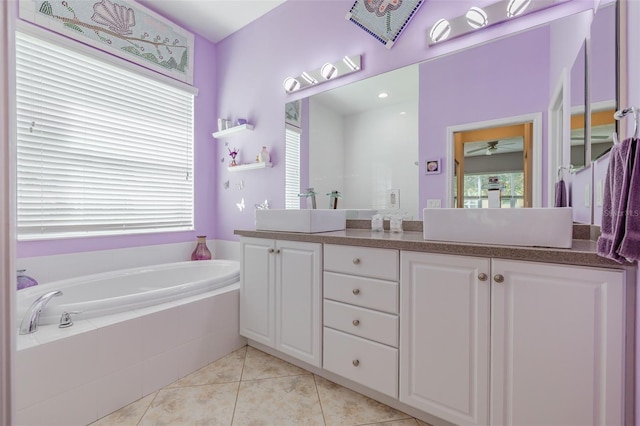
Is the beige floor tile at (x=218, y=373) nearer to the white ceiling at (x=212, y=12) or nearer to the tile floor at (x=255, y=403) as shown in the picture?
the tile floor at (x=255, y=403)

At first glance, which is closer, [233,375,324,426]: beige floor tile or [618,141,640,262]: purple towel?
[618,141,640,262]: purple towel

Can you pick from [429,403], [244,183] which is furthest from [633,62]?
[244,183]

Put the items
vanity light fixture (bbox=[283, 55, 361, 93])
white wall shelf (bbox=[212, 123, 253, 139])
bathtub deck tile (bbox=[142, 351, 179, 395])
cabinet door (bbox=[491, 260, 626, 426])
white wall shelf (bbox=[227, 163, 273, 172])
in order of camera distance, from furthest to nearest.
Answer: white wall shelf (bbox=[212, 123, 253, 139]), white wall shelf (bbox=[227, 163, 273, 172]), vanity light fixture (bbox=[283, 55, 361, 93]), bathtub deck tile (bbox=[142, 351, 179, 395]), cabinet door (bbox=[491, 260, 626, 426])

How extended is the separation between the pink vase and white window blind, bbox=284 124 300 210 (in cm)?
102

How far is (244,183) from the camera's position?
2992 mm

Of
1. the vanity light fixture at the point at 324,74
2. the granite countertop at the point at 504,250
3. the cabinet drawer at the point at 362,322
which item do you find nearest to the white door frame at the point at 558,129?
the granite countertop at the point at 504,250

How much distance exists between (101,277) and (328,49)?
250cm

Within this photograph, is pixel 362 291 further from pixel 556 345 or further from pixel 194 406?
pixel 194 406

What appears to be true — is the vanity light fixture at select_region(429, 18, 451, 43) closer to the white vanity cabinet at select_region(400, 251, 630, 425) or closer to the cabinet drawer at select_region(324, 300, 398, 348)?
the white vanity cabinet at select_region(400, 251, 630, 425)

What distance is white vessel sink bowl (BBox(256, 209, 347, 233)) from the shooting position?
187 cm

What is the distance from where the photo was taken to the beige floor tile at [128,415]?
1.46 meters

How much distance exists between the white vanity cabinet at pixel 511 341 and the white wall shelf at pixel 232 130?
2062 mm

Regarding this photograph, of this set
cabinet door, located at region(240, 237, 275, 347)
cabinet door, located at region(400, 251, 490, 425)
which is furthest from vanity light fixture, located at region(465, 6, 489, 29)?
cabinet door, located at region(240, 237, 275, 347)

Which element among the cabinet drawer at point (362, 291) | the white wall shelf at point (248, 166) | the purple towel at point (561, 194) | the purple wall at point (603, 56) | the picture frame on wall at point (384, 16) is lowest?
the cabinet drawer at point (362, 291)
